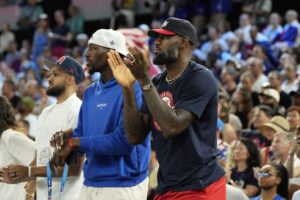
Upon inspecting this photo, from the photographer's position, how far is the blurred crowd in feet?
29.4

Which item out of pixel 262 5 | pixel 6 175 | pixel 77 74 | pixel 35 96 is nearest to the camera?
pixel 6 175

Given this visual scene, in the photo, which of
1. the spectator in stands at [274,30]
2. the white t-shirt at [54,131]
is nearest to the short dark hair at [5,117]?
the white t-shirt at [54,131]

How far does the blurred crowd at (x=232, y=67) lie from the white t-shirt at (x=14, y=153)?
0.69 metres

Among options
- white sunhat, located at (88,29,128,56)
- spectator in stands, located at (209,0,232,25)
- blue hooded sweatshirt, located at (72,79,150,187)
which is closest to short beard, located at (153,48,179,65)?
blue hooded sweatshirt, located at (72,79,150,187)

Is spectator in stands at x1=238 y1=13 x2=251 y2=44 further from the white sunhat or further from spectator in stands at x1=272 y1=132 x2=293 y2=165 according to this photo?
the white sunhat

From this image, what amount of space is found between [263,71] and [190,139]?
997cm

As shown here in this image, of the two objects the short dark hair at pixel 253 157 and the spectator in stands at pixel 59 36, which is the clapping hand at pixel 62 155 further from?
the spectator in stands at pixel 59 36

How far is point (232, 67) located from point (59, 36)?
8264mm

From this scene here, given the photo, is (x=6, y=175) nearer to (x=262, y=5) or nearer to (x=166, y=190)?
(x=166, y=190)

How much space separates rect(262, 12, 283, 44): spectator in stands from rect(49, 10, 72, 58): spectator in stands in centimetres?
612

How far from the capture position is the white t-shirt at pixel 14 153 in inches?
282

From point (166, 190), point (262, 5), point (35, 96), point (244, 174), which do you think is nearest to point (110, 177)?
point (166, 190)

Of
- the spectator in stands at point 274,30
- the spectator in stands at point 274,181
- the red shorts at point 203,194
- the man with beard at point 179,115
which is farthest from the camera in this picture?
the spectator in stands at point 274,30

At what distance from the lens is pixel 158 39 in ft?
17.0
